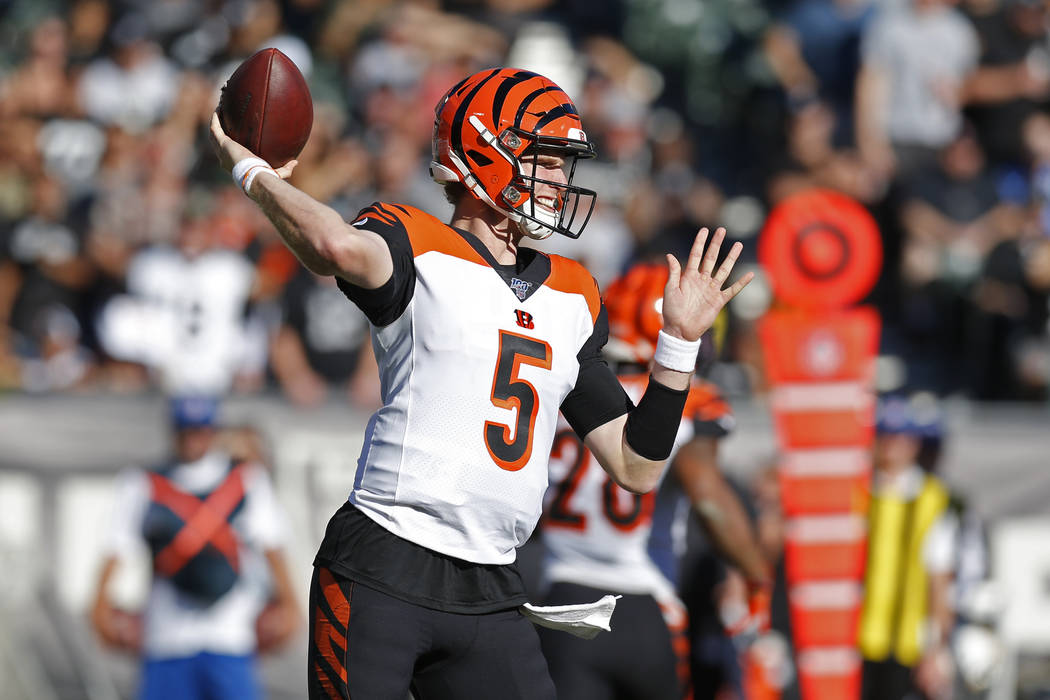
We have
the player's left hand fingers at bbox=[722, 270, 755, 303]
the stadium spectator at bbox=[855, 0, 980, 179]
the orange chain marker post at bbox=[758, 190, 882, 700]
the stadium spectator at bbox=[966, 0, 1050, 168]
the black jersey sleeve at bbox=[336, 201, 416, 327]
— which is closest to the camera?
the black jersey sleeve at bbox=[336, 201, 416, 327]

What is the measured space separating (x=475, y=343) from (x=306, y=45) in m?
9.99

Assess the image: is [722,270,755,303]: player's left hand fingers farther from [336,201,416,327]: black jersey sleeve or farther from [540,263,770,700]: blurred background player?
[540,263,770,700]: blurred background player

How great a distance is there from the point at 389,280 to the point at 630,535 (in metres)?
2.22

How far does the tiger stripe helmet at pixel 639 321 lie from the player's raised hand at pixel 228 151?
6.82 ft

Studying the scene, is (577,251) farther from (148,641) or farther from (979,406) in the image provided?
(148,641)

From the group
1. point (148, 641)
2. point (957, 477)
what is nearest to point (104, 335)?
point (148, 641)

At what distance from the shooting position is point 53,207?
11.2 metres

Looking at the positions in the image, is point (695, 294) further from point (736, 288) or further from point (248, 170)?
point (248, 170)

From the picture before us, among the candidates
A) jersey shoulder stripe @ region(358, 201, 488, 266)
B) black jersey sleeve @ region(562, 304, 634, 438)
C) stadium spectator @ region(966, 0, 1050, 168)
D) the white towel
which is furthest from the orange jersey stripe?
stadium spectator @ region(966, 0, 1050, 168)

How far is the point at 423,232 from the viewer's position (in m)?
3.74

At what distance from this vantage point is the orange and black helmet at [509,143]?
3.90 metres

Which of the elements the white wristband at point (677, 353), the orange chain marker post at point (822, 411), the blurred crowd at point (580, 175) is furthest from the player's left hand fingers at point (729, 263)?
the blurred crowd at point (580, 175)

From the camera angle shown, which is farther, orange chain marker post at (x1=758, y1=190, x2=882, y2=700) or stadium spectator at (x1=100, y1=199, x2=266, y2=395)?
stadium spectator at (x1=100, y1=199, x2=266, y2=395)

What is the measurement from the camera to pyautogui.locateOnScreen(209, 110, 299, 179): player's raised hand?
3727 millimetres
